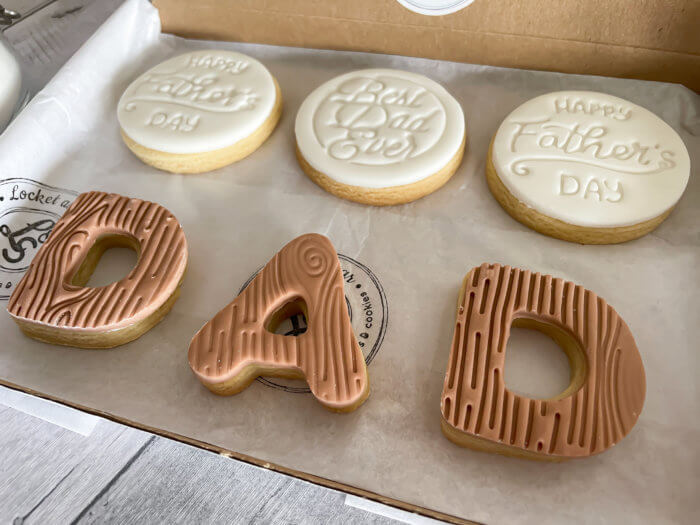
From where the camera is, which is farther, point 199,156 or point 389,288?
point 199,156

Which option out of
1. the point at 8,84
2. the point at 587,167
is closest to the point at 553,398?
the point at 587,167

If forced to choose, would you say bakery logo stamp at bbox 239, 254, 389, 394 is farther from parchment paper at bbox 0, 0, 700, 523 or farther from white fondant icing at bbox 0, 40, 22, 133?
white fondant icing at bbox 0, 40, 22, 133

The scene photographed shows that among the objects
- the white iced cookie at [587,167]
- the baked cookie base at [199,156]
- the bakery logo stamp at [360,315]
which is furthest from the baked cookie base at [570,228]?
the baked cookie base at [199,156]

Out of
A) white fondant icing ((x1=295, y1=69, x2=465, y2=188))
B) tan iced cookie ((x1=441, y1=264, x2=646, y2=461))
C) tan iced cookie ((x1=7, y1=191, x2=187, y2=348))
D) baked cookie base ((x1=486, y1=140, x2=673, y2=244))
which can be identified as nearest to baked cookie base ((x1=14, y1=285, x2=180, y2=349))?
tan iced cookie ((x1=7, y1=191, x2=187, y2=348))

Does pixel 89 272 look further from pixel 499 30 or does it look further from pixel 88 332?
pixel 499 30

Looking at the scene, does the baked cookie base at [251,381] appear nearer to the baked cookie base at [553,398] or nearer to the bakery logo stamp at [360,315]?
the bakery logo stamp at [360,315]

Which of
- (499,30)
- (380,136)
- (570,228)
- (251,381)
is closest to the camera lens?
(251,381)
